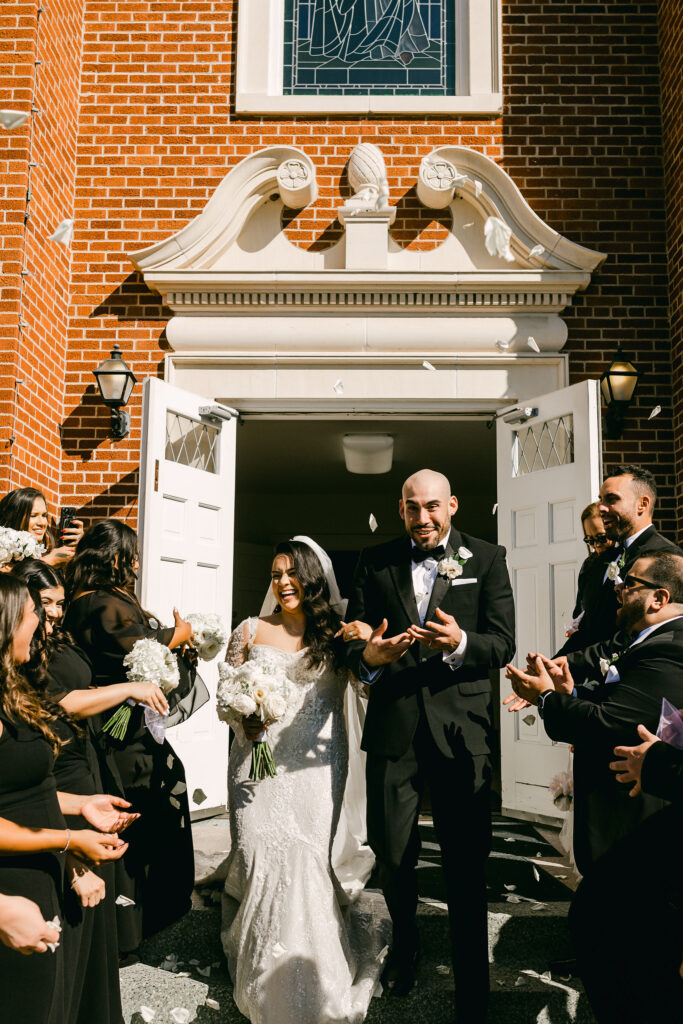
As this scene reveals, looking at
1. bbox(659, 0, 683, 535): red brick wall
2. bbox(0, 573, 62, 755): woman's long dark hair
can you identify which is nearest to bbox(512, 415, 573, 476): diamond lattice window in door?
bbox(659, 0, 683, 535): red brick wall

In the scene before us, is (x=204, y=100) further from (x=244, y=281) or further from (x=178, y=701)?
(x=178, y=701)

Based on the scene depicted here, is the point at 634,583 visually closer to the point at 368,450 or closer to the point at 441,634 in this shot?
the point at 441,634

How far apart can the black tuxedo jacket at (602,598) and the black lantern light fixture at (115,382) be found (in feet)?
12.1

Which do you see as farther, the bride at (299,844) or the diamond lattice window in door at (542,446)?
the diamond lattice window in door at (542,446)

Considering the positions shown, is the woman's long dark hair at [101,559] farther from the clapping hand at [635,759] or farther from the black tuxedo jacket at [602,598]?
the clapping hand at [635,759]

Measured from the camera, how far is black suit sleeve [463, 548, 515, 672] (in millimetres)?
3412

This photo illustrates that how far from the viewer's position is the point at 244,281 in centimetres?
633

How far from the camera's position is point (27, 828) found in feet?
7.42

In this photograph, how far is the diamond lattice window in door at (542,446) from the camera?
19.5 ft

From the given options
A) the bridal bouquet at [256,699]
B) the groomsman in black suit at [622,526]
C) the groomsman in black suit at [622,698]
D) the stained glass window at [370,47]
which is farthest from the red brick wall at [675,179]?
the bridal bouquet at [256,699]

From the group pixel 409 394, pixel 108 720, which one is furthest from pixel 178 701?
pixel 409 394

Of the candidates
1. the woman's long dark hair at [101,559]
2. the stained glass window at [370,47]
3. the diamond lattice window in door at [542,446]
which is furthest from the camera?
the stained glass window at [370,47]

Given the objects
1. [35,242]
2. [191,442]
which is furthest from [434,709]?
[35,242]

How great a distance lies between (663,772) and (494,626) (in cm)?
126
